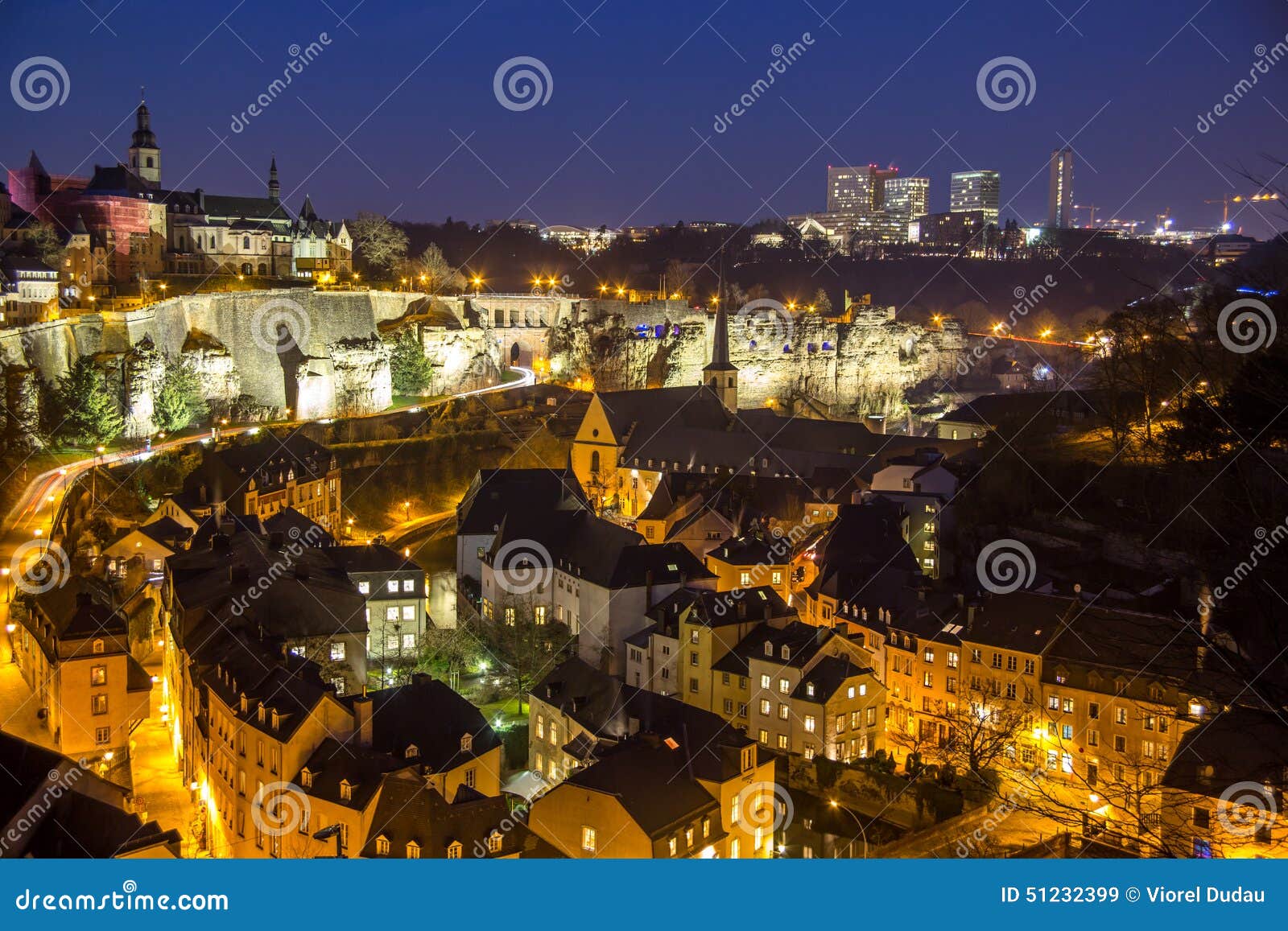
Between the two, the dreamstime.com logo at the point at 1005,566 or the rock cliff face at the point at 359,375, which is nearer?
the dreamstime.com logo at the point at 1005,566

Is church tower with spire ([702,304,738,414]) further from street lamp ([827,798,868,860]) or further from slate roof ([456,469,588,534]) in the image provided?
street lamp ([827,798,868,860])

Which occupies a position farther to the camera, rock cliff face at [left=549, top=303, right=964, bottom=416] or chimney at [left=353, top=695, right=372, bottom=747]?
rock cliff face at [left=549, top=303, right=964, bottom=416]

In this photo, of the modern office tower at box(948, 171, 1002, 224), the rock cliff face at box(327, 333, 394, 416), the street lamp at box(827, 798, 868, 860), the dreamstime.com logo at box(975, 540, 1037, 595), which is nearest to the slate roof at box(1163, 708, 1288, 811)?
the street lamp at box(827, 798, 868, 860)

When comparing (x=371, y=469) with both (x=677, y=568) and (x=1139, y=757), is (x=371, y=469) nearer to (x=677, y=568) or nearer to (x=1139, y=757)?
(x=677, y=568)

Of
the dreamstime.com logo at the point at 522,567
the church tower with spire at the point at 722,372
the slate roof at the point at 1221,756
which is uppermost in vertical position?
the church tower with spire at the point at 722,372
